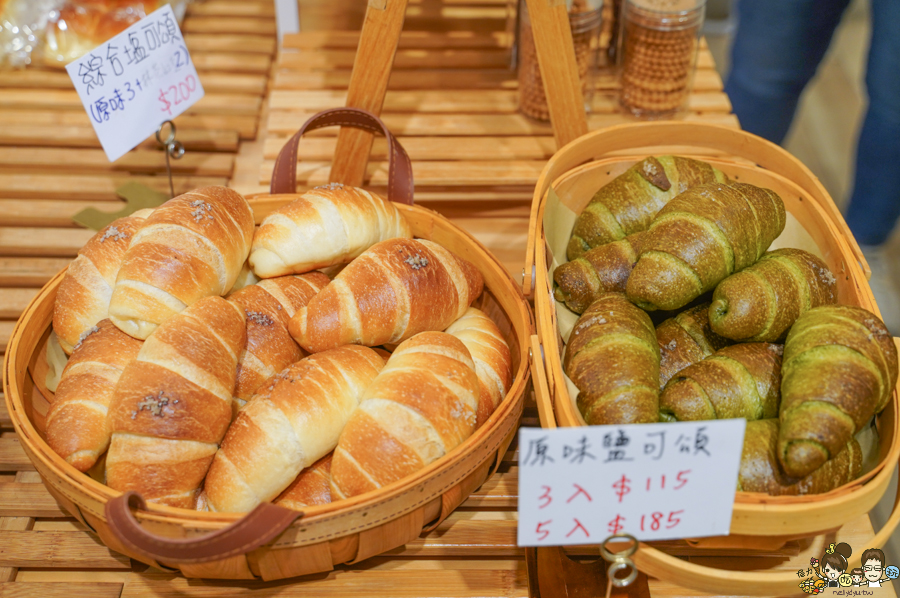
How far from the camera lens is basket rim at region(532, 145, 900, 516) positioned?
85cm

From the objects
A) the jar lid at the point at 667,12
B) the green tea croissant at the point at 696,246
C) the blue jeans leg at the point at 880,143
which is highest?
the jar lid at the point at 667,12

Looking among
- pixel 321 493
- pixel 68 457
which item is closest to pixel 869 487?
pixel 321 493

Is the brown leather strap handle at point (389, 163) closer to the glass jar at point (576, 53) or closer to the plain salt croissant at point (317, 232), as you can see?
the plain salt croissant at point (317, 232)

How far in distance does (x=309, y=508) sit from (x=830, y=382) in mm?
704

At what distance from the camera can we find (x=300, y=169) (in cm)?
174

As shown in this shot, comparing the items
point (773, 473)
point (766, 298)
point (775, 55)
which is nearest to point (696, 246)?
point (766, 298)

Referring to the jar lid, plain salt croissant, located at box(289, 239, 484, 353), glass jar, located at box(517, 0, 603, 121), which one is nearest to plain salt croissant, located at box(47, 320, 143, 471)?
plain salt croissant, located at box(289, 239, 484, 353)

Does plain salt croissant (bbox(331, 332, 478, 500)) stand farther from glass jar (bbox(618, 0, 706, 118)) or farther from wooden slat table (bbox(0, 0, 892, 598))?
glass jar (bbox(618, 0, 706, 118))

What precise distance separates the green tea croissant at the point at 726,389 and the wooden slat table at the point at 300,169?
0.86ft

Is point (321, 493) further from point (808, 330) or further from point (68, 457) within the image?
point (808, 330)

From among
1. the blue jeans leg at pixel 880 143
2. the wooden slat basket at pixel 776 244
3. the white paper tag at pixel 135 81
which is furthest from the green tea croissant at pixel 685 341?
the blue jeans leg at pixel 880 143

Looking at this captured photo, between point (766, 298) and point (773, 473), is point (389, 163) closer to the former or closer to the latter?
point (766, 298)

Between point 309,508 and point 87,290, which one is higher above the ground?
point 87,290

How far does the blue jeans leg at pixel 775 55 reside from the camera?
2.04 m
